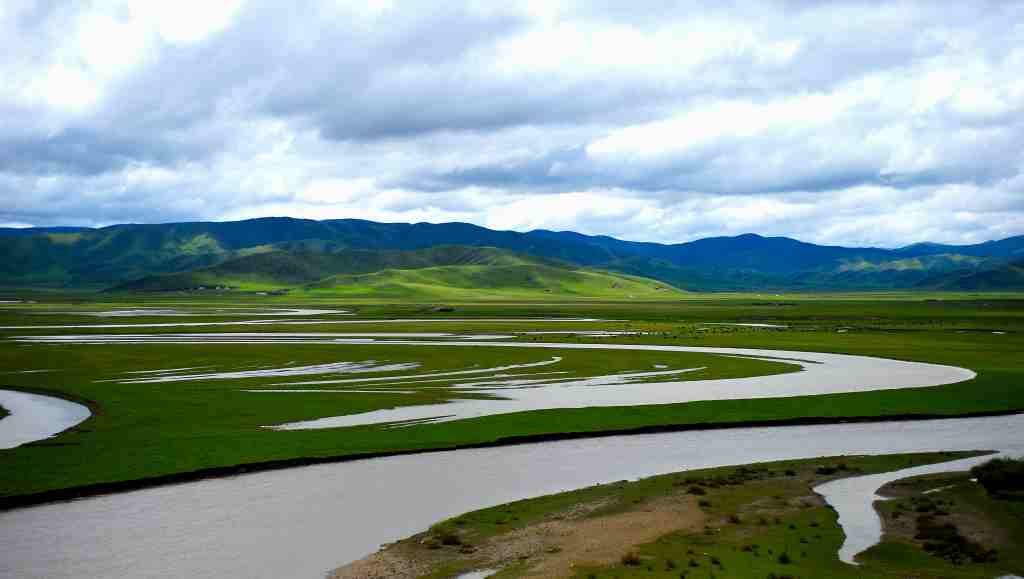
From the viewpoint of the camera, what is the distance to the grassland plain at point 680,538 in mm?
20547

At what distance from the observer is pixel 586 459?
35.8 m

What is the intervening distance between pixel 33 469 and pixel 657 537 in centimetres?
2296

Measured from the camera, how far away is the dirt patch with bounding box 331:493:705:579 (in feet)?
70.1

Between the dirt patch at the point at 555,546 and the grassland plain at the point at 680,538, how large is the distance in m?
0.03

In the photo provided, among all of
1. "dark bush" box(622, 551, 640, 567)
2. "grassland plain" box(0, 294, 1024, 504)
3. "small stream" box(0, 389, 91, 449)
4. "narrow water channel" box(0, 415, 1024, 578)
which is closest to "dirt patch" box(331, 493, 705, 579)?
"dark bush" box(622, 551, 640, 567)

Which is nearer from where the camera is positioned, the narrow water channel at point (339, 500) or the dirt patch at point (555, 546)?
the dirt patch at point (555, 546)

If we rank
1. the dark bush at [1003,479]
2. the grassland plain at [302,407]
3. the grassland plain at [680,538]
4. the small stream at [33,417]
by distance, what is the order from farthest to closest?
the small stream at [33,417] < the grassland plain at [302,407] < the dark bush at [1003,479] < the grassland plain at [680,538]

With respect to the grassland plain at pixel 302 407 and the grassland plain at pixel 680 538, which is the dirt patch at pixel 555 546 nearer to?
the grassland plain at pixel 680 538

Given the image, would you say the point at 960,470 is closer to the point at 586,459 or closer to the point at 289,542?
the point at 586,459

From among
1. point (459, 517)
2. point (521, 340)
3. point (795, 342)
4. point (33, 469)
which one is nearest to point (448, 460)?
point (459, 517)

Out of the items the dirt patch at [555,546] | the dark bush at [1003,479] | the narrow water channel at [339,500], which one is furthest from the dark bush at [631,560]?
the dark bush at [1003,479]

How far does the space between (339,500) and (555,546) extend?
9.21 m

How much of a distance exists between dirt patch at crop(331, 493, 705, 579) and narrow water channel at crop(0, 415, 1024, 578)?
1311 mm

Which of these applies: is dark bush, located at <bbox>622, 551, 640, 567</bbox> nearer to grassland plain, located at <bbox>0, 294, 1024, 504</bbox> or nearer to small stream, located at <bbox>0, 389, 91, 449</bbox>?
grassland plain, located at <bbox>0, 294, 1024, 504</bbox>
